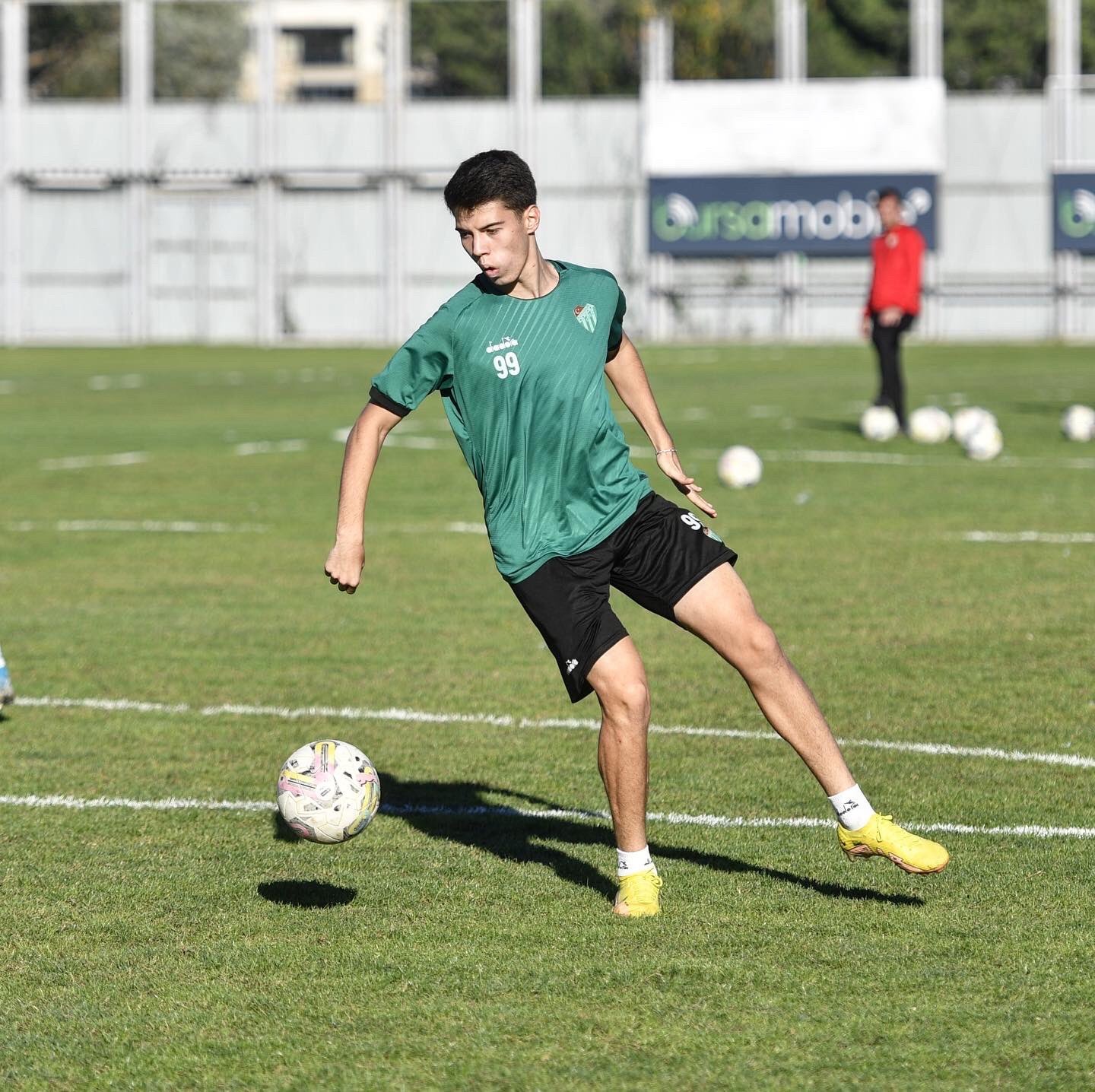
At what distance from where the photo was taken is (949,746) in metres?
7.97

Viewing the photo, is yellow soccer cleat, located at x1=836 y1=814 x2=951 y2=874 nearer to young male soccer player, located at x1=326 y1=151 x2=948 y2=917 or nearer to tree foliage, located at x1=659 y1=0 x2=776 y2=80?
young male soccer player, located at x1=326 y1=151 x2=948 y2=917

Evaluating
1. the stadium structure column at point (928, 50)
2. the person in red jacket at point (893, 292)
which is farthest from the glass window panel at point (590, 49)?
the person in red jacket at point (893, 292)

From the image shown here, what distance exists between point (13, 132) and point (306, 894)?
49.8m

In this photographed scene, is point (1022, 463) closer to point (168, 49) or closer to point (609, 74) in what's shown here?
point (609, 74)

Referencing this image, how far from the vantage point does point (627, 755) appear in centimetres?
581

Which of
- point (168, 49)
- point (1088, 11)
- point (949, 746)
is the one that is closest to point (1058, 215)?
point (1088, 11)

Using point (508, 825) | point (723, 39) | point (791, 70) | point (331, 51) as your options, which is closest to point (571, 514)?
point (508, 825)

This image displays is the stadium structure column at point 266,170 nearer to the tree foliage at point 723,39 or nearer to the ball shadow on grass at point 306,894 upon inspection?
the tree foliage at point 723,39

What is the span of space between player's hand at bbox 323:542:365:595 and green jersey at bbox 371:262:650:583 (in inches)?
16.0

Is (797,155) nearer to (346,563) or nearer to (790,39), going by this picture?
(790,39)

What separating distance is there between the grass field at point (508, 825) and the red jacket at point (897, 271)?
18.9 feet

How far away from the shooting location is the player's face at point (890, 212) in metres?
20.8

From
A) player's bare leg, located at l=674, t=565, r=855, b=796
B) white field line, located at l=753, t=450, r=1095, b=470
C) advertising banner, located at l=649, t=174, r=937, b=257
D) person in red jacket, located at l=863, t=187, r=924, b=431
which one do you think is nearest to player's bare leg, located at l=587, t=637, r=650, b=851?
player's bare leg, located at l=674, t=565, r=855, b=796

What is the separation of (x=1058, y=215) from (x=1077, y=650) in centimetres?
4032
